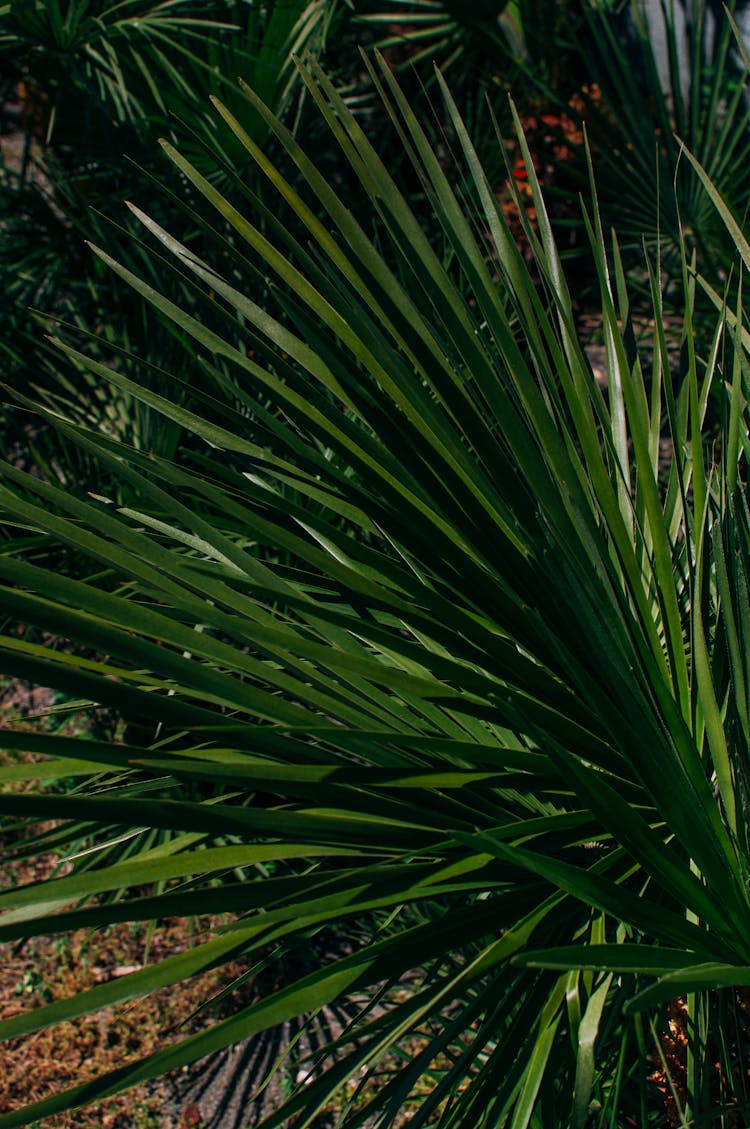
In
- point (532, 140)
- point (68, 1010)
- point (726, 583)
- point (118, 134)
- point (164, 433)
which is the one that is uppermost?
point (532, 140)

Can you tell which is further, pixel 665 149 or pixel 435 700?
pixel 665 149

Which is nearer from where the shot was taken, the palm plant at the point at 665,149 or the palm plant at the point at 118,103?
the palm plant at the point at 665,149

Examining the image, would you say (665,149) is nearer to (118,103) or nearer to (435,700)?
(118,103)

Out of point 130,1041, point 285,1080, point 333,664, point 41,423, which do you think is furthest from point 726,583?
point 41,423

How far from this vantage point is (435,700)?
34.5 inches

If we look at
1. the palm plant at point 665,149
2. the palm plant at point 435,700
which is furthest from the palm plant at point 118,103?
the palm plant at point 435,700

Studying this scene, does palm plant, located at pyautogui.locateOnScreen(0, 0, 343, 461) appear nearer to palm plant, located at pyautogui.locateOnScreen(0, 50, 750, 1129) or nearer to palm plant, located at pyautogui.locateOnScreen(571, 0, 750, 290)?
palm plant, located at pyautogui.locateOnScreen(571, 0, 750, 290)

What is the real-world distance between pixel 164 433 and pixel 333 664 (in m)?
1.50

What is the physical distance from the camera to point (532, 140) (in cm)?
402

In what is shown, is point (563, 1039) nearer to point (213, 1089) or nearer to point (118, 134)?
point (213, 1089)

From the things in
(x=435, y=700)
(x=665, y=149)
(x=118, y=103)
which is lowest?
(x=435, y=700)

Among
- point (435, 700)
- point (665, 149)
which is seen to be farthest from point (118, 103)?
point (435, 700)

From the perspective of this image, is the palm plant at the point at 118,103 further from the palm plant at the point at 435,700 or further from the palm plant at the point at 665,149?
the palm plant at the point at 435,700

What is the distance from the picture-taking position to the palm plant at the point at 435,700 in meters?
0.69
